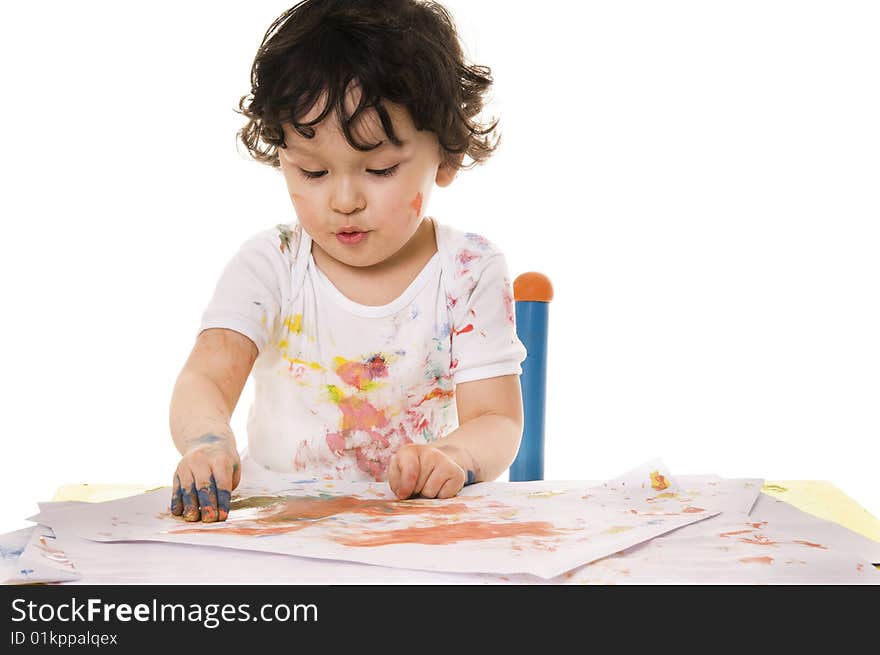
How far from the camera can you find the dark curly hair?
3.44 ft

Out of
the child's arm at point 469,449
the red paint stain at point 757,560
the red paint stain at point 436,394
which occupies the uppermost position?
the red paint stain at point 436,394

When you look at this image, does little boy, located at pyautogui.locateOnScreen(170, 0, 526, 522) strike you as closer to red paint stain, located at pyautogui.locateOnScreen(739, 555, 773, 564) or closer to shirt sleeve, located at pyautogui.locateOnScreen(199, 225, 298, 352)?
A: shirt sleeve, located at pyautogui.locateOnScreen(199, 225, 298, 352)

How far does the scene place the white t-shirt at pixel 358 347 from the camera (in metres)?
1.24

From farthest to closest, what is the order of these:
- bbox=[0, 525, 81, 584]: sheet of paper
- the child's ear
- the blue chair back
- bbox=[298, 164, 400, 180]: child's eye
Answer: the blue chair back → the child's ear → bbox=[298, 164, 400, 180]: child's eye → bbox=[0, 525, 81, 584]: sheet of paper

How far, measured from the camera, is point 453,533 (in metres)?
0.79

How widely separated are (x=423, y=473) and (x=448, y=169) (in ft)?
1.33

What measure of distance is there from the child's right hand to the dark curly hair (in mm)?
349

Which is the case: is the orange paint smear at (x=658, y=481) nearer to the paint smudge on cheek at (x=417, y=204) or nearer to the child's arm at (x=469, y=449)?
the child's arm at (x=469, y=449)

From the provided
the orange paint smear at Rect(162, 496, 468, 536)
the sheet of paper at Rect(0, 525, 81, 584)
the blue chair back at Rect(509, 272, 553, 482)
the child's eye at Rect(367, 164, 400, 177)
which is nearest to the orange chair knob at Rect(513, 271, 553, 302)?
the blue chair back at Rect(509, 272, 553, 482)

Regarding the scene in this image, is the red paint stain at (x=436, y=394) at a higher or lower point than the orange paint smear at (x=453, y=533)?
higher

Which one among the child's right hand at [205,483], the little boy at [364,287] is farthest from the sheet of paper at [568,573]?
the little boy at [364,287]

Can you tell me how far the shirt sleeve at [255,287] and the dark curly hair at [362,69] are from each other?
0.14 metres

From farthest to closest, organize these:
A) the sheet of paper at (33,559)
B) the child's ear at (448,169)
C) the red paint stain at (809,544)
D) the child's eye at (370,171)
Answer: the child's ear at (448,169), the child's eye at (370,171), the red paint stain at (809,544), the sheet of paper at (33,559)
